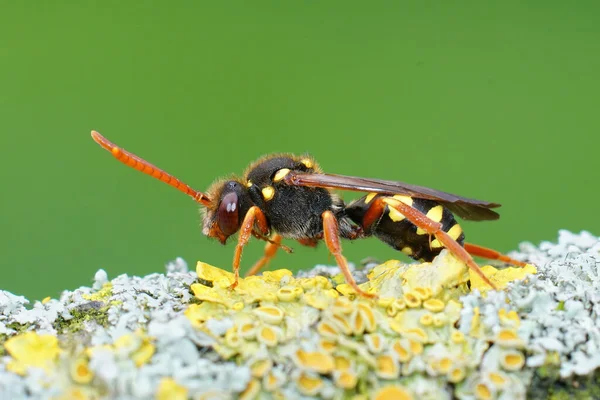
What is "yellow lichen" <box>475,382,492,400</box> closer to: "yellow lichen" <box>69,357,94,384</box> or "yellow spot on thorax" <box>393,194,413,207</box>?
"yellow lichen" <box>69,357,94,384</box>

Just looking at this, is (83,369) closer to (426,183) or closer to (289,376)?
(289,376)

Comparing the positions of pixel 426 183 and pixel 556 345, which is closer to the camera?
pixel 556 345

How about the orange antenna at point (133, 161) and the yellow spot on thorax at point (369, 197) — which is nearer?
the orange antenna at point (133, 161)

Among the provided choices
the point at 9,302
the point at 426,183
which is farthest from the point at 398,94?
the point at 9,302

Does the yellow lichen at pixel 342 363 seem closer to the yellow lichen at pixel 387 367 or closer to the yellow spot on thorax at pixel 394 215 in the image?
the yellow lichen at pixel 387 367

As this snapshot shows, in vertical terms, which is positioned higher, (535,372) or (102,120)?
(102,120)

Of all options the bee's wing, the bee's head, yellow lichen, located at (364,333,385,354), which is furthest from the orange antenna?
yellow lichen, located at (364,333,385,354)

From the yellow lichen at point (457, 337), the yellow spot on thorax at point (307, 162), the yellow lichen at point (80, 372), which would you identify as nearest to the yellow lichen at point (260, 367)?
the yellow lichen at point (80, 372)
